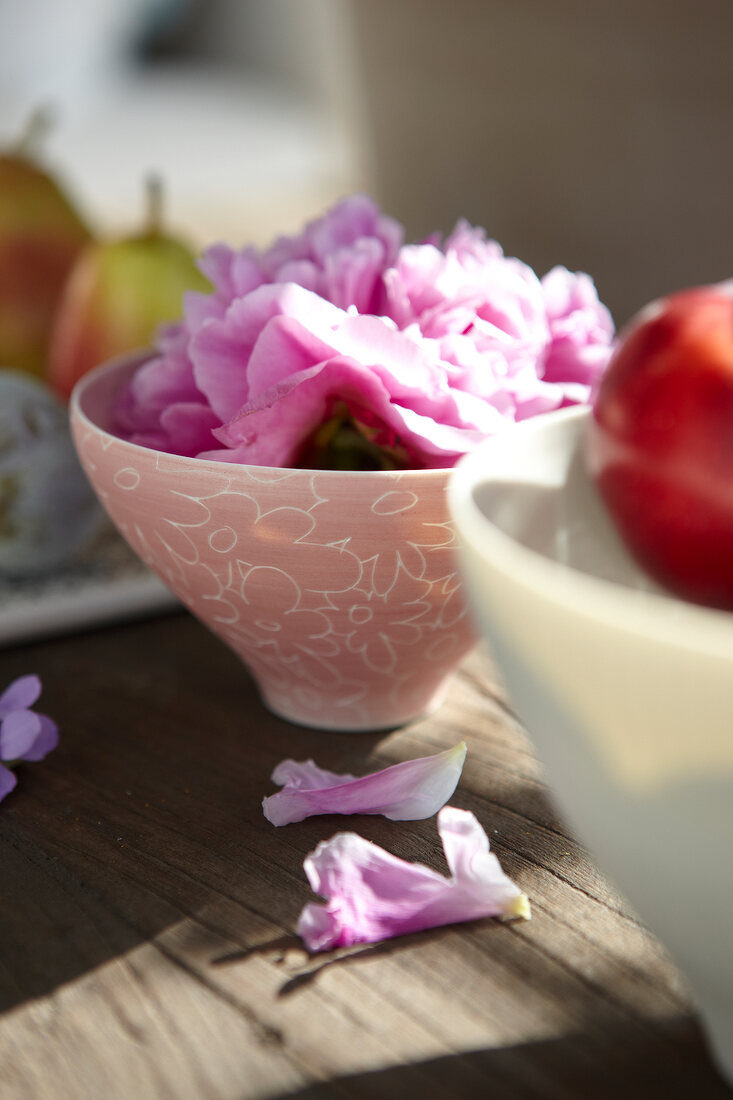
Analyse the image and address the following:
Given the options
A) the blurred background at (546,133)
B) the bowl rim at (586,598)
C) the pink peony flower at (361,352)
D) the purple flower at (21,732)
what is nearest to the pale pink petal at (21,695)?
the purple flower at (21,732)

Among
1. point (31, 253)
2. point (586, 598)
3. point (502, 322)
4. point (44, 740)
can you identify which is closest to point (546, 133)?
point (31, 253)

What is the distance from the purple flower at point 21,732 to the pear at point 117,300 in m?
0.26

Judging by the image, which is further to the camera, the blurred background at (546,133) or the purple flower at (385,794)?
the blurred background at (546,133)

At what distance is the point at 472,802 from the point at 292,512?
12 cm

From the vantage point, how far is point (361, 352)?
36 cm

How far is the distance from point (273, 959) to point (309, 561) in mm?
123

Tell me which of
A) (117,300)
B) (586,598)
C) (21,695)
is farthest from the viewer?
(117,300)

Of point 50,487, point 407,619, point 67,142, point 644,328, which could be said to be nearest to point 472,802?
point 407,619

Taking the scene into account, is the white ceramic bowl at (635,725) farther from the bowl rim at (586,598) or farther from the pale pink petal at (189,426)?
the pale pink petal at (189,426)

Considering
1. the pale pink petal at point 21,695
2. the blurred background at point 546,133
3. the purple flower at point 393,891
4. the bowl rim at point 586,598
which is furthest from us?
the blurred background at point 546,133

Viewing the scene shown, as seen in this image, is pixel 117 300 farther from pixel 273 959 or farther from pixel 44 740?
pixel 273 959

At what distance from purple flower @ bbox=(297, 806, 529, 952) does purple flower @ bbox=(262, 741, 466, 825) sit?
0.04m

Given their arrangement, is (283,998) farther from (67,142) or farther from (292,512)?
(67,142)

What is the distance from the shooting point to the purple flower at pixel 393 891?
0.31 meters
